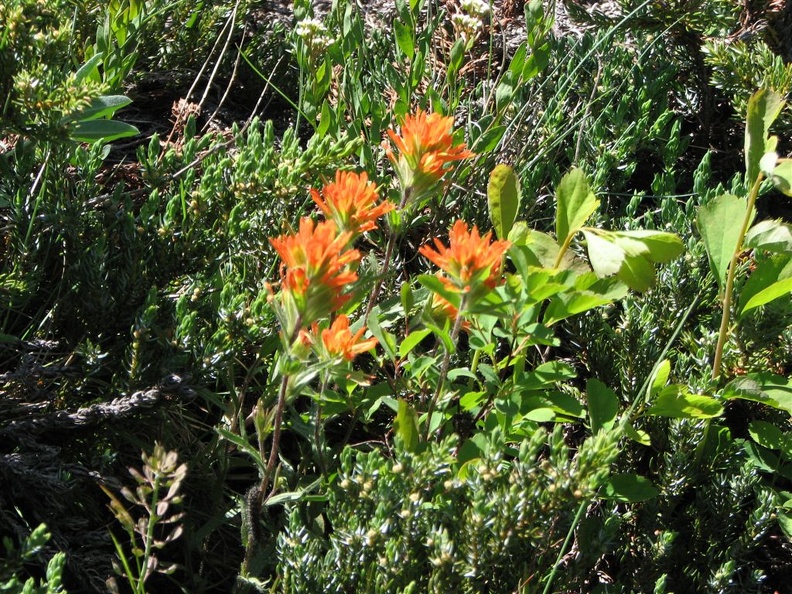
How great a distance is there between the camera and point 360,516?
1613 millimetres

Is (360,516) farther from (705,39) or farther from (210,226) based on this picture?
(705,39)

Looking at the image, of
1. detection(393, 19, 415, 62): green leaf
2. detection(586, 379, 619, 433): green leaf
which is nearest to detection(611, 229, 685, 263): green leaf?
detection(586, 379, 619, 433): green leaf

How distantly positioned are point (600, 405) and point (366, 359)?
0.67 meters

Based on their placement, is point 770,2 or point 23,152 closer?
point 23,152

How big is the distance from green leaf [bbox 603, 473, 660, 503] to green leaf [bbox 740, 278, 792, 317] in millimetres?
446

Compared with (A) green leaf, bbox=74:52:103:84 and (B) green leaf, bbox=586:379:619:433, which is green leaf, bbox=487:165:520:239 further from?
(A) green leaf, bbox=74:52:103:84

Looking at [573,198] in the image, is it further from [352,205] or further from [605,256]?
[352,205]

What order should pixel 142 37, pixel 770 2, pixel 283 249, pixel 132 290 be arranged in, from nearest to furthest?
1. pixel 283 249
2. pixel 132 290
3. pixel 142 37
4. pixel 770 2

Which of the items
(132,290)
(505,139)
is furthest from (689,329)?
(132,290)

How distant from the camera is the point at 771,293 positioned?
6.03 feet

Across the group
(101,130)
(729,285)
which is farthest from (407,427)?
(101,130)

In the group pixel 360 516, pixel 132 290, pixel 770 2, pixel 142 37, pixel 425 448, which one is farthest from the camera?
pixel 770 2

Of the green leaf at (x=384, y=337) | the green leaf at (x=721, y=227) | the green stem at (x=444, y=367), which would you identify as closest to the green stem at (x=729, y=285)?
the green leaf at (x=721, y=227)

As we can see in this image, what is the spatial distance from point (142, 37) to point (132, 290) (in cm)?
105
